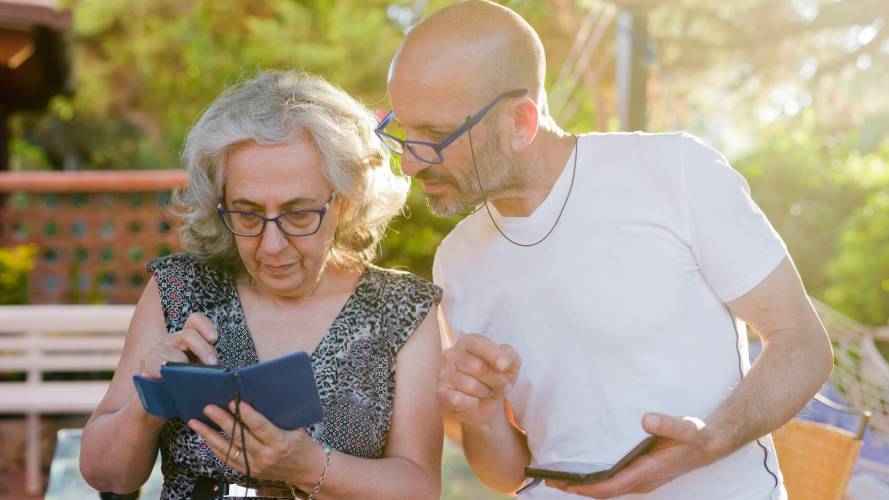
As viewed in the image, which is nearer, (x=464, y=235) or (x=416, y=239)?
(x=464, y=235)

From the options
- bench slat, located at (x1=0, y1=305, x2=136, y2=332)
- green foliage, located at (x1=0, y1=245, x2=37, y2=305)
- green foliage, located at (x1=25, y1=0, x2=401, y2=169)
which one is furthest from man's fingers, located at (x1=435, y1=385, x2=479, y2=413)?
green foliage, located at (x1=25, y1=0, x2=401, y2=169)

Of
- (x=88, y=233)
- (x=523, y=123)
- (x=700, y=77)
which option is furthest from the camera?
(x=700, y=77)

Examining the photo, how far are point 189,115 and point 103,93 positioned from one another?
8.49 feet

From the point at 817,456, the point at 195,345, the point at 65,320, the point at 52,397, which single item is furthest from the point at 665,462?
the point at 65,320

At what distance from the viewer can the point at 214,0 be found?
1444 cm

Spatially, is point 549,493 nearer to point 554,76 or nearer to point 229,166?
point 229,166

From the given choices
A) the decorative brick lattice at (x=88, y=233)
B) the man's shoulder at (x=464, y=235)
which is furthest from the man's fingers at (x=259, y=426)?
the decorative brick lattice at (x=88, y=233)

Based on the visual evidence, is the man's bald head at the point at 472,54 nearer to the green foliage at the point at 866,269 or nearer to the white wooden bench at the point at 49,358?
the white wooden bench at the point at 49,358

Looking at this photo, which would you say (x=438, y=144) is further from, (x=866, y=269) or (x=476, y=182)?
(x=866, y=269)

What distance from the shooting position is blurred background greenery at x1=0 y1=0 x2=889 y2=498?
6375 mm

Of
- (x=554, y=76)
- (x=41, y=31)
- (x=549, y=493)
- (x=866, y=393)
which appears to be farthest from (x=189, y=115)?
(x=549, y=493)

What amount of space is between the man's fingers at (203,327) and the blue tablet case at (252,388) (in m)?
0.17

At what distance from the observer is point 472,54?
6.77 feet

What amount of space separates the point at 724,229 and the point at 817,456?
75cm
